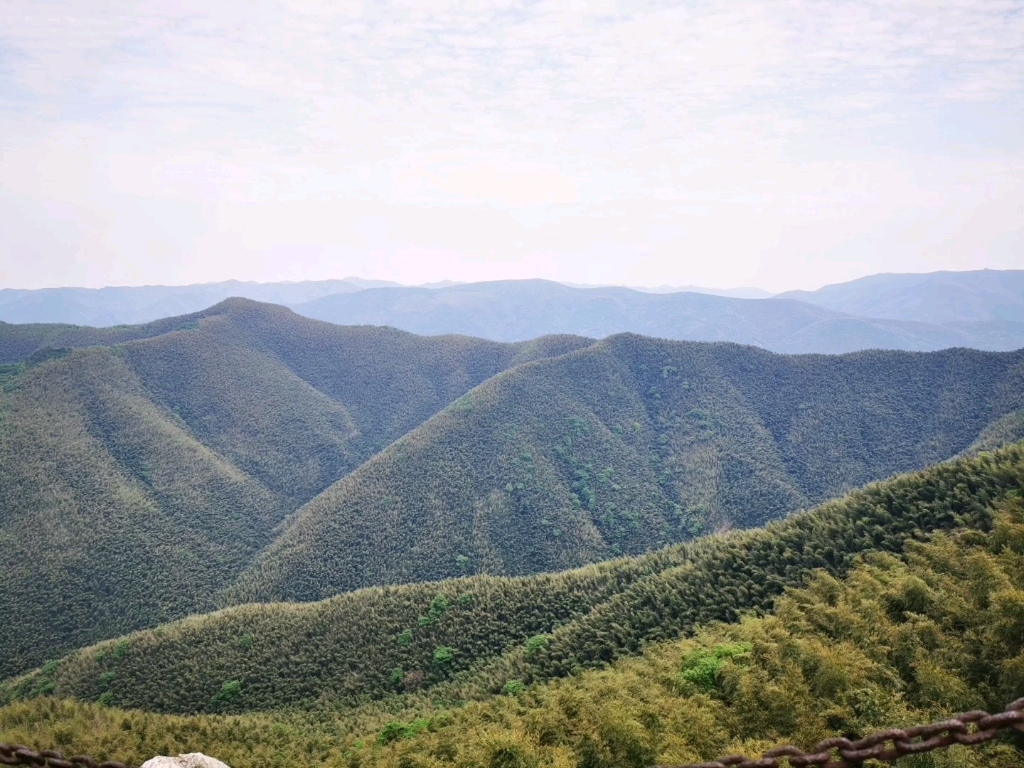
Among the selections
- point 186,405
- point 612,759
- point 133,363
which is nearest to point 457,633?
point 612,759

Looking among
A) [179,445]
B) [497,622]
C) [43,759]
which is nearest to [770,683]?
[43,759]

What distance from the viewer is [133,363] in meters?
105

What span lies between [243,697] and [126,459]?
62.1 meters

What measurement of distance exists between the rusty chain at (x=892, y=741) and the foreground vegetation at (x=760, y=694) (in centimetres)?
766

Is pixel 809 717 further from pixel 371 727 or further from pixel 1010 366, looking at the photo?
pixel 1010 366

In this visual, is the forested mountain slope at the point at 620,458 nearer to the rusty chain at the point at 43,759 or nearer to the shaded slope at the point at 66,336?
the rusty chain at the point at 43,759

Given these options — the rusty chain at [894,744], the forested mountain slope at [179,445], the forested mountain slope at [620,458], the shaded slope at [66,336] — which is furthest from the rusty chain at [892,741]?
the shaded slope at [66,336]

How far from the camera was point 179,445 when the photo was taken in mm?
87188

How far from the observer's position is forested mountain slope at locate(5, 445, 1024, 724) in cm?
2502

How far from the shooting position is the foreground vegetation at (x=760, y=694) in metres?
12.5

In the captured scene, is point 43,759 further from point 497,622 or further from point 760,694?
point 497,622

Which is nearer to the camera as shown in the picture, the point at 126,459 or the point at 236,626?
the point at 236,626

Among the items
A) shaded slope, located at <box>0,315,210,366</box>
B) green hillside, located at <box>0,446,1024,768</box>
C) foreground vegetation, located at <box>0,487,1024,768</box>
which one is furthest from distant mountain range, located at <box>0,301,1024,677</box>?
foreground vegetation, located at <box>0,487,1024,768</box>

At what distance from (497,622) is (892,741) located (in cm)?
3138
